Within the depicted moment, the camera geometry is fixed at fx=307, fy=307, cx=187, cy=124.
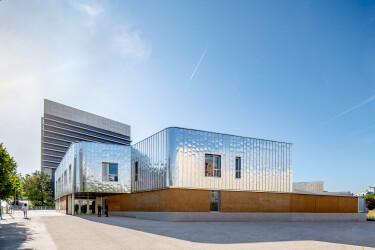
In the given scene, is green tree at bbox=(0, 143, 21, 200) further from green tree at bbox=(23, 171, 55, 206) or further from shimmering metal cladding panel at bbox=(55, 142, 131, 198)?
green tree at bbox=(23, 171, 55, 206)

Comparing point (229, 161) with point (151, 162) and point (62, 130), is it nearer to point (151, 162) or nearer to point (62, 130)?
point (151, 162)

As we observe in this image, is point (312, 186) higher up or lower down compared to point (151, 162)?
lower down

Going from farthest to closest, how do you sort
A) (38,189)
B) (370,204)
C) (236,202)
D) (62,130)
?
(62,130), (370,204), (38,189), (236,202)

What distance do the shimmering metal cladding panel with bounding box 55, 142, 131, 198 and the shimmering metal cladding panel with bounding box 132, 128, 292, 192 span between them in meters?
1.32

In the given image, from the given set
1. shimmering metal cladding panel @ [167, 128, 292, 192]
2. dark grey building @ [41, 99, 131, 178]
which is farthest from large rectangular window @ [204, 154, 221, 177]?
dark grey building @ [41, 99, 131, 178]

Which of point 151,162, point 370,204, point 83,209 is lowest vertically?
point 370,204

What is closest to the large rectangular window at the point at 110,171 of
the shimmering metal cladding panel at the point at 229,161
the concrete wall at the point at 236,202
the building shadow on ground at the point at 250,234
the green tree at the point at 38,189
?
the concrete wall at the point at 236,202

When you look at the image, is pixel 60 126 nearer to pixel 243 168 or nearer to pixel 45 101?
pixel 45 101

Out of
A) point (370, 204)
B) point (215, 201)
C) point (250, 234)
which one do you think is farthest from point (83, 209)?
point (370, 204)

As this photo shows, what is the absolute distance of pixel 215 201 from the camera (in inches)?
1011

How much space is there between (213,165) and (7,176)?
15.1 metres

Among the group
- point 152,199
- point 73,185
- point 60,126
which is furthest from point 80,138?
point 152,199

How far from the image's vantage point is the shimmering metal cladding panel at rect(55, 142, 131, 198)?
31.0m

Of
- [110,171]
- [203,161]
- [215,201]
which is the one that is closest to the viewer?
[203,161]
